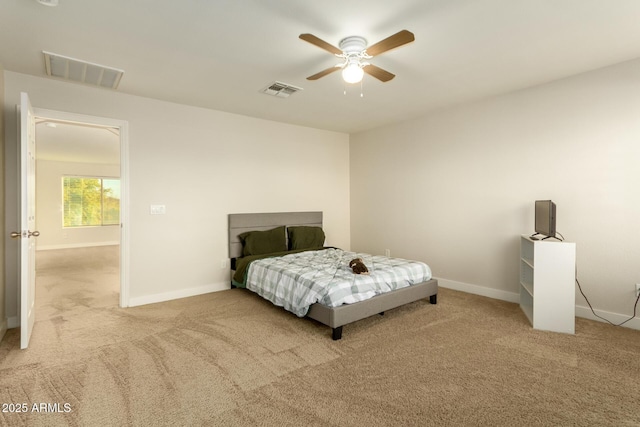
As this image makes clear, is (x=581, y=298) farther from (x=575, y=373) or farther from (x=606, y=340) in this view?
(x=575, y=373)

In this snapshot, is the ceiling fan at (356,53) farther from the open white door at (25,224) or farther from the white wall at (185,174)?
the open white door at (25,224)

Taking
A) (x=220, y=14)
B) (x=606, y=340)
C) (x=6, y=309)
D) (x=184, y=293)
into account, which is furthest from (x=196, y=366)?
(x=606, y=340)

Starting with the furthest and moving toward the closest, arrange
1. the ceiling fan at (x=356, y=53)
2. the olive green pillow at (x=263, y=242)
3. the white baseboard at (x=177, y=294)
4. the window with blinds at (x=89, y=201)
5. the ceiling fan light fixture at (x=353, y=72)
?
the window with blinds at (x=89, y=201) < the olive green pillow at (x=263, y=242) < the white baseboard at (x=177, y=294) < the ceiling fan light fixture at (x=353, y=72) < the ceiling fan at (x=356, y=53)

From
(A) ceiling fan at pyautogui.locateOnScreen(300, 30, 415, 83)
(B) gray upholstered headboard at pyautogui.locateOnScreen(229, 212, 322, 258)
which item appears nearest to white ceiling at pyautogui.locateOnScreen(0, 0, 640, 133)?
(A) ceiling fan at pyautogui.locateOnScreen(300, 30, 415, 83)

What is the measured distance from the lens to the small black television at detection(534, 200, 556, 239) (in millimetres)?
3170

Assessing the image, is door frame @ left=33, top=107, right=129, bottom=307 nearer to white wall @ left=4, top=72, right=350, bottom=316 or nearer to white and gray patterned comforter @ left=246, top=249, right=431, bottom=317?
white wall @ left=4, top=72, right=350, bottom=316

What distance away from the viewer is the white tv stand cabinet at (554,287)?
3043 mm

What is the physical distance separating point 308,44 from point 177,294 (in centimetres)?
358

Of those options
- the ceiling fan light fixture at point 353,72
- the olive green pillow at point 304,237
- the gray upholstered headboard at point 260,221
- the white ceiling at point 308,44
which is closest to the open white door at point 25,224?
the white ceiling at point 308,44

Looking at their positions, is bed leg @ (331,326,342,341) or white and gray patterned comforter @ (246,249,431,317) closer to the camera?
bed leg @ (331,326,342,341)

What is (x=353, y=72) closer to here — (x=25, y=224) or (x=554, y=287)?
(x=554, y=287)

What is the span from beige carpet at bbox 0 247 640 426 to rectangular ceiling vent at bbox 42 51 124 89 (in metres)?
2.67

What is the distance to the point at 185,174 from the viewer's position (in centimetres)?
443

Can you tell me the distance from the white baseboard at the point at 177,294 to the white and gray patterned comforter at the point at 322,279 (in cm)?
74
